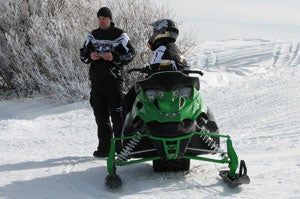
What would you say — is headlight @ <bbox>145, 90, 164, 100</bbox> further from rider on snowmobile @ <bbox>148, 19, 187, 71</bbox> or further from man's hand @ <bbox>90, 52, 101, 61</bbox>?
man's hand @ <bbox>90, 52, 101, 61</bbox>

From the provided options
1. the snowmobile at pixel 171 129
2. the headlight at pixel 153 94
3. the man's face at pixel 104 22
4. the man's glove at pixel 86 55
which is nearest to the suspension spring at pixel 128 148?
the snowmobile at pixel 171 129

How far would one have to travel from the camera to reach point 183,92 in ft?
14.7

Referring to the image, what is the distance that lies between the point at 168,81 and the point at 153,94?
0.59ft

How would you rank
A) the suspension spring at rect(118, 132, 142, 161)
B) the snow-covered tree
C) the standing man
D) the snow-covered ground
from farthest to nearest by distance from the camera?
the snow-covered tree → the standing man → the suspension spring at rect(118, 132, 142, 161) → the snow-covered ground

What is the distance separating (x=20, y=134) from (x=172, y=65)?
428 cm

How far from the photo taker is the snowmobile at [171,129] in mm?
4277

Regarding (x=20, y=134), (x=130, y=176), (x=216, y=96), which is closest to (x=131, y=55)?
(x=130, y=176)

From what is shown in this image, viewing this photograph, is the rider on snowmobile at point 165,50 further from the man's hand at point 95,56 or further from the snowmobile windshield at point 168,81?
the man's hand at point 95,56

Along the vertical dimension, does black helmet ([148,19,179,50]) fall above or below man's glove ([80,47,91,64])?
above

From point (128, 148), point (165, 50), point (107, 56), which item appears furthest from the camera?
point (107, 56)

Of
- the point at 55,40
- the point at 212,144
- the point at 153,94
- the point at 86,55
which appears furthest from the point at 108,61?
the point at 55,40

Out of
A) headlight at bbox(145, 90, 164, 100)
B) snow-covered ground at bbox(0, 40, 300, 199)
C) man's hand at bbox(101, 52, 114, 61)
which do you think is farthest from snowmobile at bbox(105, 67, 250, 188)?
man's hand at bbox(101, 52, 114, 61)

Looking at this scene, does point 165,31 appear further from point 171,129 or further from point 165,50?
point 171,129

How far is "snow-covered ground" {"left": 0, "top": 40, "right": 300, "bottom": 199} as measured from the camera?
174 inches
